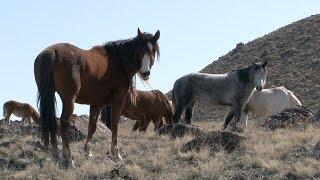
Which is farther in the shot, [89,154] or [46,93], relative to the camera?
[89,154]

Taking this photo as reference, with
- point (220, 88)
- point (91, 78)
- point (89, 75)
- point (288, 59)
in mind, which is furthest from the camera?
point (288, 59)

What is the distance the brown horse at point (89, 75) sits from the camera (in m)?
11.1

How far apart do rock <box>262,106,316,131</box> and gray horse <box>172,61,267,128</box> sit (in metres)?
1.92

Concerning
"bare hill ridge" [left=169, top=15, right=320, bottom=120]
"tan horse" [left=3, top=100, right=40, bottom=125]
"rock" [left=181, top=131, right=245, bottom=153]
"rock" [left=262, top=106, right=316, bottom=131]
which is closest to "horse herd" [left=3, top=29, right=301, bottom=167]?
"rock" [left=181, top=131, right=245, bottom=153]

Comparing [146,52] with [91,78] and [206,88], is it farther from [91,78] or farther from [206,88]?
[206,88]

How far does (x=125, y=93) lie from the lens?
1269 cm

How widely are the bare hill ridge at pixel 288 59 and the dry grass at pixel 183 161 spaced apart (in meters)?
27.0

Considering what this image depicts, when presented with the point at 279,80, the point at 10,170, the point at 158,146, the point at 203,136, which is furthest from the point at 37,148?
the point at 279,80

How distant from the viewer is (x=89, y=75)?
1176cm

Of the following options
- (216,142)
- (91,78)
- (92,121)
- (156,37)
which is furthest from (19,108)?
(216,142)

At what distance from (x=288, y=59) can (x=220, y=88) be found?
34.9m

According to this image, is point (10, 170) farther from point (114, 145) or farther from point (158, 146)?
point (158, 146)

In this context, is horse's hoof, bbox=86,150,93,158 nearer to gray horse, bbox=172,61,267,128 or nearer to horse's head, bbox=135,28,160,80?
horse's head, bbox=135,28,160,80

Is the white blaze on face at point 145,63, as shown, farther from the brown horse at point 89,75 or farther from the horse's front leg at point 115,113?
the horse's front leg at point 115,113
